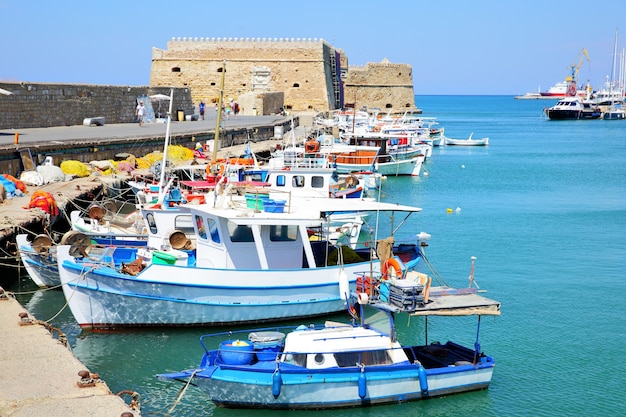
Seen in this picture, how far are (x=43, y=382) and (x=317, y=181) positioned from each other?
1205 centimetres

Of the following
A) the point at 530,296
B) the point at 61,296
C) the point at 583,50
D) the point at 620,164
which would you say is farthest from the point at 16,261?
the point at 583,50

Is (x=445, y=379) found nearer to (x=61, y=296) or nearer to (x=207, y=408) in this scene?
(x=207, y=408)

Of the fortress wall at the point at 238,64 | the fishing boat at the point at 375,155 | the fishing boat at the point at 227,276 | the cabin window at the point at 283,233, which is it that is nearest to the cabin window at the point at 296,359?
the fishing boat at the point at 227,276

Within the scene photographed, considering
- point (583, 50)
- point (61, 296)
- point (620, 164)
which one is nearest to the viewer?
point (61, 296)

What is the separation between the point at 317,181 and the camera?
2023 centimetres

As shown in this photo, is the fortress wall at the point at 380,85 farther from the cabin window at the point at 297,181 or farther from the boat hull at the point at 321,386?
the boat hull at the point at 321,386

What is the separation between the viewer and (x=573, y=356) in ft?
44.7

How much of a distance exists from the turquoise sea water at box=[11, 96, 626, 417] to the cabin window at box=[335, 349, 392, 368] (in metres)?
0.63

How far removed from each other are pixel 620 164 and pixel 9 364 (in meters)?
44.7

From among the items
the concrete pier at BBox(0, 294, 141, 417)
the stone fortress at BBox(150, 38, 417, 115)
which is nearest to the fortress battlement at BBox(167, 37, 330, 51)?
the stone fortress at BBox(150, 38, 417, 115)

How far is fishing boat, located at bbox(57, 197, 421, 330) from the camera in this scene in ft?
44.3

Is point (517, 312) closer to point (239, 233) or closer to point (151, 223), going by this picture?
point (239, 233)

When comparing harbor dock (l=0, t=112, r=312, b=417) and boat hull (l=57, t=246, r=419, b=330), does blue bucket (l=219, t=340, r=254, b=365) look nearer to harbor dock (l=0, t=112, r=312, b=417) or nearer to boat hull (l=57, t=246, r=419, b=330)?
harbor dock (l=0, t=112, r=312, b=417)

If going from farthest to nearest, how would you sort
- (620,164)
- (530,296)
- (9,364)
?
(620,164) → (530,296) → (9,364)
